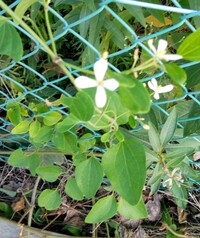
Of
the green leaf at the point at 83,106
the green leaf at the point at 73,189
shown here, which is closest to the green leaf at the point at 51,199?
the green leaf at the point at 73,189

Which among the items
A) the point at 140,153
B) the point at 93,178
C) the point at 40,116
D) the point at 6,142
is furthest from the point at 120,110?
the point at 6,142

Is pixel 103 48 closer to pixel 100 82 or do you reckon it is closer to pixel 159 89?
pixel 159 89

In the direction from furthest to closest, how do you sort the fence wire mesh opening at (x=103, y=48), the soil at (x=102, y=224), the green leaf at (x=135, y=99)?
the soil at (x=102, y=224) → the fence wire mesh opening at (x=103, y=48) → the green leaf at (x=135, y=99)

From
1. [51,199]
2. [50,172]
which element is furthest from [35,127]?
[51,199]

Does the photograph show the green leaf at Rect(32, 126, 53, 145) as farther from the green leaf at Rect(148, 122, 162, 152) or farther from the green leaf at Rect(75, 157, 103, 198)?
the green leaf at Rect(148, 122, 162, 152)

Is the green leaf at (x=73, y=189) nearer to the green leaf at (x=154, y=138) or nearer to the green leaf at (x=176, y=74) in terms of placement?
the green leaf at (x=154, y=138)

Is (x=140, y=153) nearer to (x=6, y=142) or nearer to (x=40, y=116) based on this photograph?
(x=40, y=116)
